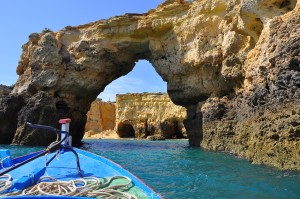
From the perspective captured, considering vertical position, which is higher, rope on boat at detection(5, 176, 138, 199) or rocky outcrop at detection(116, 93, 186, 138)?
rocky outcrop at detection(116, 93, 186, 138)

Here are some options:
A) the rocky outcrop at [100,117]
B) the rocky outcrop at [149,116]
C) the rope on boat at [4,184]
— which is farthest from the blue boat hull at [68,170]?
the rocky outcrop at [100,117]

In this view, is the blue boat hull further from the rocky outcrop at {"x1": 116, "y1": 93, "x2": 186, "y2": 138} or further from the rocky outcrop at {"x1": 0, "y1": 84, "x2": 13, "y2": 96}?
the rocky outcrop at {"x1": 116, "y1": 93, "x2": 186, "y2": 138}

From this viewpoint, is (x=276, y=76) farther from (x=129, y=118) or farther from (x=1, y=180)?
(x=129, y=118)

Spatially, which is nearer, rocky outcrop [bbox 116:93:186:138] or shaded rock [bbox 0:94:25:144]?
shaded rock [bbox 0:94:25:144]

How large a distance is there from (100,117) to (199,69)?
52.7 m

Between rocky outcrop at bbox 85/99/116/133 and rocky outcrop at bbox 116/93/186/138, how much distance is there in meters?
17.2

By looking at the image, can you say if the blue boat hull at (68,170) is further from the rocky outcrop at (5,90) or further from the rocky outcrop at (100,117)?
the rocky outcrop at (100,117)

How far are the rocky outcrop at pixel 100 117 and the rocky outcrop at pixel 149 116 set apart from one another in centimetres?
1725

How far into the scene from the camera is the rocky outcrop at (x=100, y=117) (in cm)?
6994

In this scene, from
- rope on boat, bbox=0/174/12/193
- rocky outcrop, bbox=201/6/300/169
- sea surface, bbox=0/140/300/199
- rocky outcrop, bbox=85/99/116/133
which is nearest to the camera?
rope on boat, bbox=0/174/12/193

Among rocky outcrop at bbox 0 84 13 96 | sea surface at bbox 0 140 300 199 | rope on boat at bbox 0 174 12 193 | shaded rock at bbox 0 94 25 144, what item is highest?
rocky outcrop at bbox 0 84 13 96

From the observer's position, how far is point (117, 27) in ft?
82.4

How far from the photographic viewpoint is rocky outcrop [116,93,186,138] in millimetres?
48312

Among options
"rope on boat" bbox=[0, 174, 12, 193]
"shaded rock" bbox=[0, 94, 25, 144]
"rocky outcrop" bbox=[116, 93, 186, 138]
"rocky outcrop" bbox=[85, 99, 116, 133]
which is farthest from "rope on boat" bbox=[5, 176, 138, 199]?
"rocky outcrop" bbox=[85, 99, 116, 133]
